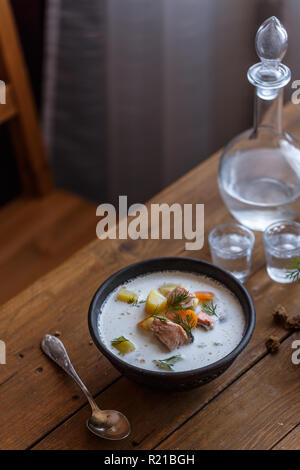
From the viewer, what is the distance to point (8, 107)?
6.39 ft

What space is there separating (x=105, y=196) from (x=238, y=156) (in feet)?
3.79

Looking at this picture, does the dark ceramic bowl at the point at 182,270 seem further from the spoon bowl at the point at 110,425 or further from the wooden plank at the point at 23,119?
the wooden plank at the point at 23,119

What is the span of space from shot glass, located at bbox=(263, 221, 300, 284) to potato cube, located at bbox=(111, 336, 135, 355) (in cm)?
33

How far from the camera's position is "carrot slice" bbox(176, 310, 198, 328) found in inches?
43.8

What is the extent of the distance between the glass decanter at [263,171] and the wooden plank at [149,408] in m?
0.28

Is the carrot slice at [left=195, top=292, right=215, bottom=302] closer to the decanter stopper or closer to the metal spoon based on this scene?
the metal spoon

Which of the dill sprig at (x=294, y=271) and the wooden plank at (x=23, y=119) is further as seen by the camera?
the wooden plank at (x=23, y=119)

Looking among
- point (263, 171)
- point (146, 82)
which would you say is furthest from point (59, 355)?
point (146, 82)

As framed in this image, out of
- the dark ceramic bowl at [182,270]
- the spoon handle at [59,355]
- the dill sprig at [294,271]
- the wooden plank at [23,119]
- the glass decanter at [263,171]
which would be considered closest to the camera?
the dark ceramic bowl at [182,270]

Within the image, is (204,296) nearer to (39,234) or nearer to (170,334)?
(170,334)

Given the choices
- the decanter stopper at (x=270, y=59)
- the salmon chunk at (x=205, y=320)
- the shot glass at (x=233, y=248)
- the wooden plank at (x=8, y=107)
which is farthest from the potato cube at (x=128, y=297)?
the wooden plank at (x=8, y=107)

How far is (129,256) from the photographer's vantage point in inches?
54.4

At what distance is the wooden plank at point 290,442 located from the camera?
104cm

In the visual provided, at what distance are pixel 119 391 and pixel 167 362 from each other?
4.3 inches
